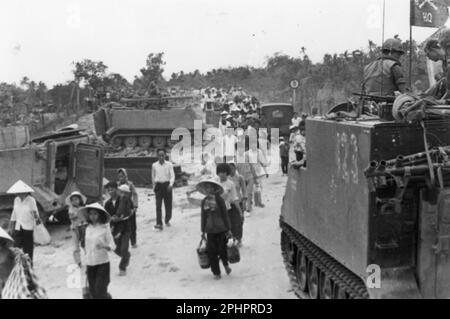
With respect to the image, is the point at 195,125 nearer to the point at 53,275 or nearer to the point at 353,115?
the point at 53,275

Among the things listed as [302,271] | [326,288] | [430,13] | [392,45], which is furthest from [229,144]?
[326,288]

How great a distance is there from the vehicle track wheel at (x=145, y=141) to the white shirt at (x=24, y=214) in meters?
17.7

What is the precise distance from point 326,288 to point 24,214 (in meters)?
4.29

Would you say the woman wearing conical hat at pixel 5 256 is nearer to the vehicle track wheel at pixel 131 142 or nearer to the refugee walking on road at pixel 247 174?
the refugee walking on road at pixel 247 174

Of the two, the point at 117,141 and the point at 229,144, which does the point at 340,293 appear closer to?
the point at 229,144

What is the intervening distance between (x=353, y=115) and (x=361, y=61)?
22.0m

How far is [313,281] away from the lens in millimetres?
8141

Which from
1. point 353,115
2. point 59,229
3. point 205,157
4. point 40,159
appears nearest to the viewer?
point 353,115

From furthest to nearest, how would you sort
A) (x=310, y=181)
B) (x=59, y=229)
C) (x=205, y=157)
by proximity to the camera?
(x=205, y=157) → (x=59, y=229) → (x=310, y=181)

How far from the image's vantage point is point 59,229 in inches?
522

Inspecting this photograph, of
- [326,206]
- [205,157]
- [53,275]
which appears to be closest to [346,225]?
[326,206]

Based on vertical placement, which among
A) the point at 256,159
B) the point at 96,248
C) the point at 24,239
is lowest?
the point at 24,239

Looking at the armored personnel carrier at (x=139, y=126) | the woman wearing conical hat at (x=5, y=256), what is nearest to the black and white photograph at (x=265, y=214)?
the woman wearing conical hat at (x=5, y=256)
